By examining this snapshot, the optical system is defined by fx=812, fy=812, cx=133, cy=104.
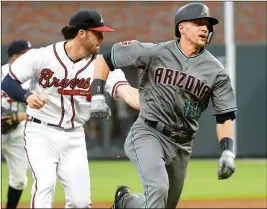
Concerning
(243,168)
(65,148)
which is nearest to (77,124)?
(65,148)

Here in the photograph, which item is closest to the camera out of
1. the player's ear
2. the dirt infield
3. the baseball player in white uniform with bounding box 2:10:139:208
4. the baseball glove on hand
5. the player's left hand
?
the player's left hand

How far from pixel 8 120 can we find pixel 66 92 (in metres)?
3.09

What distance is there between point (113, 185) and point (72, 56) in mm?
6366

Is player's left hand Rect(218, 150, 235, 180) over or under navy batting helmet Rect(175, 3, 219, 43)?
under

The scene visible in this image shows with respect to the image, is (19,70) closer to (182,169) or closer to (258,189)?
(182,169)

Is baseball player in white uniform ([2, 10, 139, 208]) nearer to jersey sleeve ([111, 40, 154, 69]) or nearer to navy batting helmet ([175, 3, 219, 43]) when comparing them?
jersey sleeve ([111, 40, 154, 69])

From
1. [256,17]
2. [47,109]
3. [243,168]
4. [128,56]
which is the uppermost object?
[128,56]

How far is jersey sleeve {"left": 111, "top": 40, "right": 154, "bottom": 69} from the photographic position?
20.0ft

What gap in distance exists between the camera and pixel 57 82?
272 inches

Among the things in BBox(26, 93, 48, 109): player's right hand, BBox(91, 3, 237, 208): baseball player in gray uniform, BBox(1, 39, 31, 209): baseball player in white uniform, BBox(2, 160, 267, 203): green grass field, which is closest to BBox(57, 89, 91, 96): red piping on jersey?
BBox(26, 93, 48, 109): player's right hand

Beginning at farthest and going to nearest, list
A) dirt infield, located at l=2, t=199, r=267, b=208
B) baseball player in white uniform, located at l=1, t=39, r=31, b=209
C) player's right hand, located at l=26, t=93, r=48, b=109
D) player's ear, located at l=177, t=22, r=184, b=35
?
dirt infield, located at l=2, t=199, r=267, b=208 < baseball player in white uniform, located at l=1, t=39, r=31, b=209 < player's right hand, located at l=26, t=93, r=48, b=109 < player's ear, located at l=177, t=22, r=184, b=35

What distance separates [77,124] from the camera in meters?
7.01

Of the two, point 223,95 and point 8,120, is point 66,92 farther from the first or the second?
point 8,120

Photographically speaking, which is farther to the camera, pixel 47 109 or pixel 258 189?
pixel 258 189
